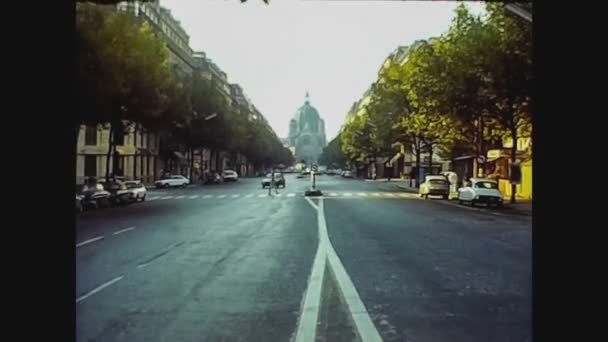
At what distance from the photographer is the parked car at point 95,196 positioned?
33.4m

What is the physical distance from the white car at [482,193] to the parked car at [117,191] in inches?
770

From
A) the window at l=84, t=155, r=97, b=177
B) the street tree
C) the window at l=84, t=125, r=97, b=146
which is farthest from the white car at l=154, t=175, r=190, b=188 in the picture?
the street tree

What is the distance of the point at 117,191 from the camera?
39656 mm

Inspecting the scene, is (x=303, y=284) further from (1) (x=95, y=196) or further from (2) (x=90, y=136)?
(2) (x=90, y=136)

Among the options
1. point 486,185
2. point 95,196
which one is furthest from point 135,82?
point 486,185

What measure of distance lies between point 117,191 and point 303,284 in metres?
30.7

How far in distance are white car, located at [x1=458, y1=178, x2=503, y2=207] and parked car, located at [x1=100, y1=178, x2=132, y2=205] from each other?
64.2 ft

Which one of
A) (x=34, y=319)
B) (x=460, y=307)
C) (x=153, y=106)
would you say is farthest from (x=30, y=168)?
(x=153, y=106)

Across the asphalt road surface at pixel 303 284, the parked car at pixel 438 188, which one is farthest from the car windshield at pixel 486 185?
the asphalt road surface at pixel 303 284

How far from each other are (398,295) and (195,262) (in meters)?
5.22

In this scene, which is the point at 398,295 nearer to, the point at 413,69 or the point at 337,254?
the point at 337,254

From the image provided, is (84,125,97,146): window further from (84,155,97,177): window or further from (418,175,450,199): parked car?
(418,175,450,199): parked car
